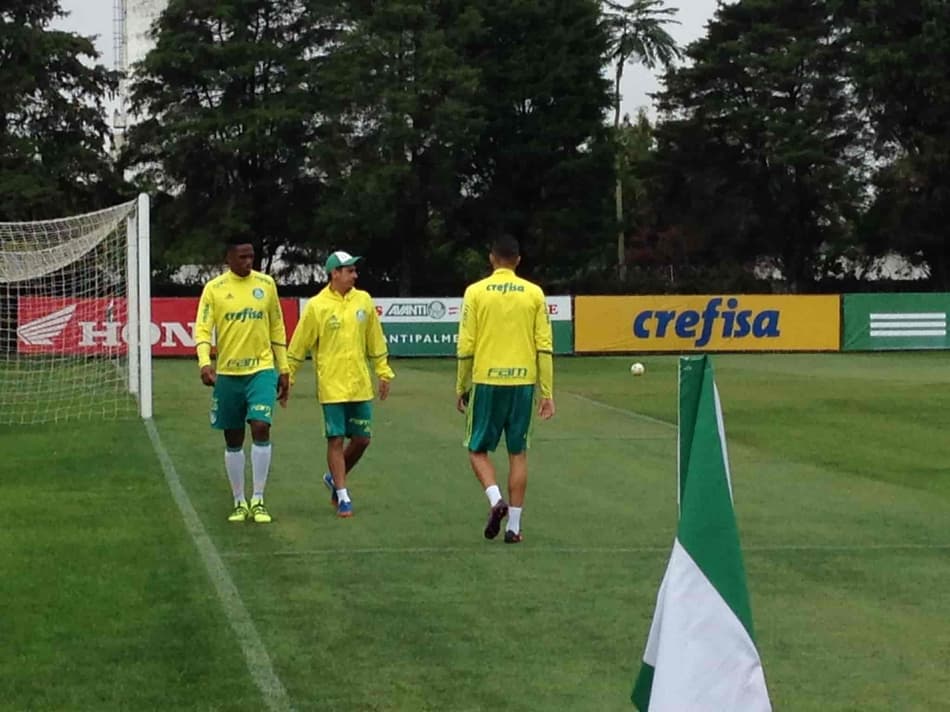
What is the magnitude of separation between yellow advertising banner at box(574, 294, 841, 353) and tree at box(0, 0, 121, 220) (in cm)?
2137

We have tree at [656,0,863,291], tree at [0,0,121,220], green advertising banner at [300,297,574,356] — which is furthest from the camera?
tree at [656,0,863,291]

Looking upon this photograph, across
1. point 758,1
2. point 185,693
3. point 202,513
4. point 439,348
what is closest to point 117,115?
point 758,1

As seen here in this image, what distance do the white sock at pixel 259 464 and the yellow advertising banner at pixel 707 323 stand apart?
26947 mm

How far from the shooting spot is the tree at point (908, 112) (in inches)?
2191

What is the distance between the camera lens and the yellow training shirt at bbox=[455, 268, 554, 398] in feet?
32.4

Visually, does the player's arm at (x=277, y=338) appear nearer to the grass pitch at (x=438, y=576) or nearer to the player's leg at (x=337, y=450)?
the player's leg at (x=337, y=450)

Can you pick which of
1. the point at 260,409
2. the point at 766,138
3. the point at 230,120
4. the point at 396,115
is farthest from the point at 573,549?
the point at 766,138

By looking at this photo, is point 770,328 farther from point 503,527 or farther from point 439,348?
point 503,527

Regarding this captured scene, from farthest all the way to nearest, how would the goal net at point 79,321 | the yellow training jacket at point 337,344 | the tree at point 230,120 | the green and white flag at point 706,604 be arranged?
the tree at point 230,120
the goal net at point 79,321
the yellow training jacket at point 337,344
the green and white flag at point 706,604

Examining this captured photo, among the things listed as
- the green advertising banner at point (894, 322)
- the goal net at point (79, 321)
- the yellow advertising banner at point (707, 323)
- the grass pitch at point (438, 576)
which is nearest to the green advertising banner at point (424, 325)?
the yellow advertising banner at point (707, 323)

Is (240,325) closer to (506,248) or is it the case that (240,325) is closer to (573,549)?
(506,248)

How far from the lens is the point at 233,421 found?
1080 centimetres

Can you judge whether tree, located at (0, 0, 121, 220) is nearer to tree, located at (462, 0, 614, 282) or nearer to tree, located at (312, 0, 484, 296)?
tree, located at (312, 0, 484, 296)

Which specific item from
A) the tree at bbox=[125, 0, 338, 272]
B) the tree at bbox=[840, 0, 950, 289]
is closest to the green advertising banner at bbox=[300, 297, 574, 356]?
the tree at bbox=[125, 0, 338, 272]
